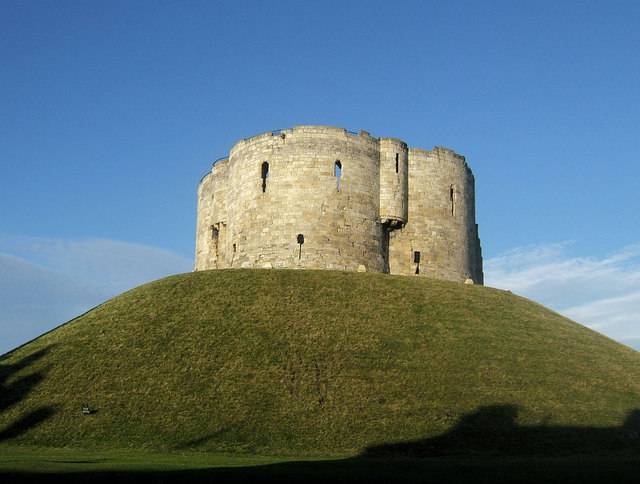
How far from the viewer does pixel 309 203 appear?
41.8 m

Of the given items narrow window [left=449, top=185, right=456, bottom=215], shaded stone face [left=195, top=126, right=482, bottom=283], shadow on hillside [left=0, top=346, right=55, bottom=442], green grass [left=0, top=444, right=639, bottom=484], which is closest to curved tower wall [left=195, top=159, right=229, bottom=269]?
shaded stone face [left=195, top=126, right=482, bottom=283]

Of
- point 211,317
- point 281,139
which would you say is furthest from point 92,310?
point 281,139

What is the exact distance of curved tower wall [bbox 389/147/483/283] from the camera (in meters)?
44.4

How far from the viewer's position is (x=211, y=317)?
32.0 meters

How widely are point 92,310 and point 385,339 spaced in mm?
15459

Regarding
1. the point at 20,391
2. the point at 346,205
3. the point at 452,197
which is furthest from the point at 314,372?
the point at 452,197

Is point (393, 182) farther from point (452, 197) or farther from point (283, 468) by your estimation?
point (283, 468)

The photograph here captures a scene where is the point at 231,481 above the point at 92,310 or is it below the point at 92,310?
below

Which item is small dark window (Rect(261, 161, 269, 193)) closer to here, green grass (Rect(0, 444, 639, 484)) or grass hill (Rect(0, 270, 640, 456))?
grass hill (Rect(0, 270, 640, 456))

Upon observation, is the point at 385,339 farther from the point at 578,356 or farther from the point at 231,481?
the point at 231,481

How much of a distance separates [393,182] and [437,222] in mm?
3893

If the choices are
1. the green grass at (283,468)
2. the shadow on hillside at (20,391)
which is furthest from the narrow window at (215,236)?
the green grass at (283,468)

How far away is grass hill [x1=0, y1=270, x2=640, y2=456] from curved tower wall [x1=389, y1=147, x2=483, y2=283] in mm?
7113

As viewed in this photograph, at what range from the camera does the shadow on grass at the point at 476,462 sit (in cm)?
1441
